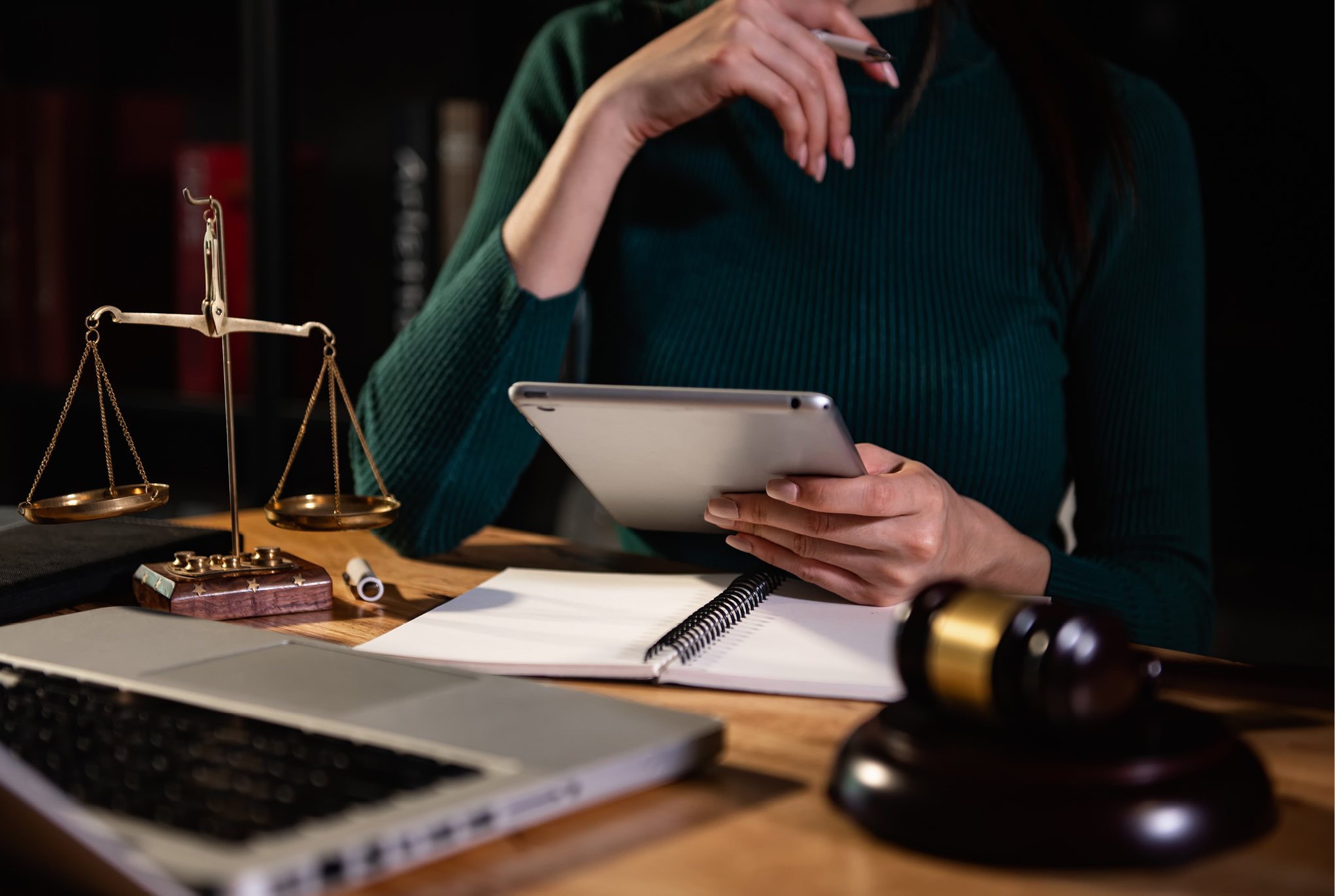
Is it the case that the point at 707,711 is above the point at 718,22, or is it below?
below

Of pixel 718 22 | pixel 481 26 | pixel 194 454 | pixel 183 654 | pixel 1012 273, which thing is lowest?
pixel 194 454

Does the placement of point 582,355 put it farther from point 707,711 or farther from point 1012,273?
point 707,711

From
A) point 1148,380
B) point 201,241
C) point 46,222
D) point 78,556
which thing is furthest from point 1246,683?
point 46,222

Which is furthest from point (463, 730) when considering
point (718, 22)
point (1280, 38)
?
point (1280, 38)

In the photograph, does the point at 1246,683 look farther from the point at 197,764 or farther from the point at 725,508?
the point at 197,764

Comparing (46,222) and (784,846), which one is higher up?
(46,222)

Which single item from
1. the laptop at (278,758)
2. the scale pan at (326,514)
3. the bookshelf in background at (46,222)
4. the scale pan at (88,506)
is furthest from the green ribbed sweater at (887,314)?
the bookshelf in background at (46,222)

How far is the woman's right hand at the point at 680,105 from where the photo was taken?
90cm

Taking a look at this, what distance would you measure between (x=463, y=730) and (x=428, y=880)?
0.26 ft

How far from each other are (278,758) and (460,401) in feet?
2.03

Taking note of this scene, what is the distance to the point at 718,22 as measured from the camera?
3.04 feet

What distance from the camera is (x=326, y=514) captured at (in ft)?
2.44

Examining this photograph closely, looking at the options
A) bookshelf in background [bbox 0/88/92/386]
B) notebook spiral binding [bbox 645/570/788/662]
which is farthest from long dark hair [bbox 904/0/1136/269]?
bookshelf in background [bbox 0/88/92/386]

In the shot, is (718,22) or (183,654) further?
(718,22)
